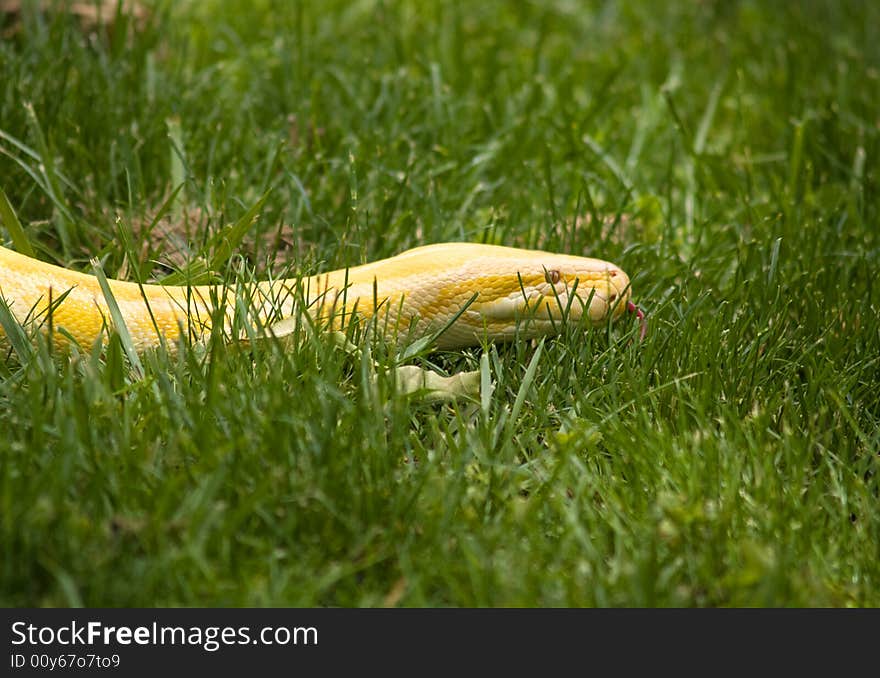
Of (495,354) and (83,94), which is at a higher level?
(83,94)

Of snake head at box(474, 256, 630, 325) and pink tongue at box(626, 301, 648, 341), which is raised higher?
snake head at box(474, 256, 630, 325)

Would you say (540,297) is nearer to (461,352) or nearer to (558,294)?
(558,294)

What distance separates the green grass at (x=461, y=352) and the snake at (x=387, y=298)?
0.31 feet

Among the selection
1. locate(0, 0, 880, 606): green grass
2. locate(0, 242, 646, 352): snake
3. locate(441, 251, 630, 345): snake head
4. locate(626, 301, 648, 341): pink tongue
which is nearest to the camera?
locate(0, 0, 880, 606): green grass

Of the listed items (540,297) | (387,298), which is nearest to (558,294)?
(540,297)

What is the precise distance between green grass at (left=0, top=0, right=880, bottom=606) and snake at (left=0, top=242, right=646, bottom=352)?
96 millimetres

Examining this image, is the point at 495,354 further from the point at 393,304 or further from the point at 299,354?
the point at 299,354

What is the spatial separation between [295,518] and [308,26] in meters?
3.75

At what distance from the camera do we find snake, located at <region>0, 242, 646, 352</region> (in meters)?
2.66

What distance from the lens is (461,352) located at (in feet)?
9.90

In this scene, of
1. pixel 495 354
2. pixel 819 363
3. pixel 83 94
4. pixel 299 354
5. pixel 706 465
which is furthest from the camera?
pixel 83 94

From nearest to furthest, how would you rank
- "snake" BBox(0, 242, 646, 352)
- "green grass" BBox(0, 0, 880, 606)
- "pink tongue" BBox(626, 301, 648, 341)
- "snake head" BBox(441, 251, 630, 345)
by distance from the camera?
"green grass" BBox(0, 0, 880, 606) → "snake" BBox(0, 242, 646, 352) → "snake head" BBox(441, 251, 630, 345) → "pink tongue" BBox(626, 301, 648, 341)

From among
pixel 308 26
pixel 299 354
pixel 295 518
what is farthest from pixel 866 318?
pixel 308 26

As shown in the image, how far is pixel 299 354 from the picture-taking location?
2.54m
